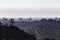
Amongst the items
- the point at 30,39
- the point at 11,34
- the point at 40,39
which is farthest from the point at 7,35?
the point at 40,39

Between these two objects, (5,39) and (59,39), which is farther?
(59,39)

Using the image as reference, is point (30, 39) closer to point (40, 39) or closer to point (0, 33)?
point (0, 33)

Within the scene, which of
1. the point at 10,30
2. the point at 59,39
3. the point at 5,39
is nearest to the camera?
the point at 5,39

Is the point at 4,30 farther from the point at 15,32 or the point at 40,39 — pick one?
the point at 40,39

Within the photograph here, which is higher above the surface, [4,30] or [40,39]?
[4,30]

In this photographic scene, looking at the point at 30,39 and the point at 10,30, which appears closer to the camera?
the point at 30,39

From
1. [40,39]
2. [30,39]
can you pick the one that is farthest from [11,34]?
[40,39]

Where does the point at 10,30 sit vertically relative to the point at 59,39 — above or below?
above

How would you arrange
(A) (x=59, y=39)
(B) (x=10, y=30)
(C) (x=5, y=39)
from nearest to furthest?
1. (C) (x=5, y=39)
2. (B) (x=10, y=30)
3. (A) (x=59, y=39)
